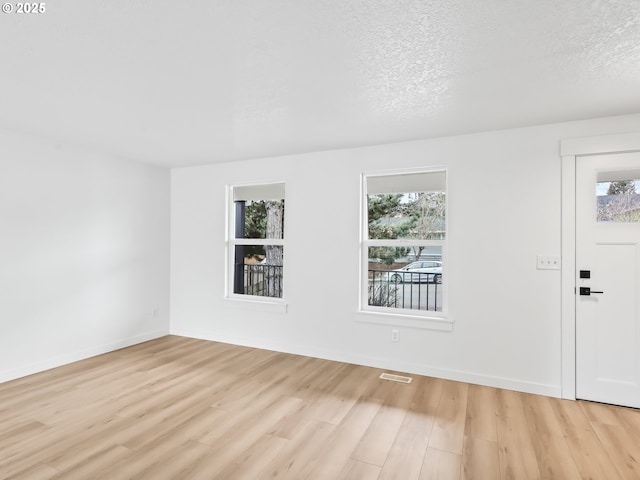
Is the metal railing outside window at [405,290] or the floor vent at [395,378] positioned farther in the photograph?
the metal railing outside window at [405,290]

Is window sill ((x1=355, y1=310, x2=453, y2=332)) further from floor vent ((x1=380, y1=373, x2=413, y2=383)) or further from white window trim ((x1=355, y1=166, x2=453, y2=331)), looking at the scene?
floor vent ((x1=380, y1=373, x2=413, y2=383))

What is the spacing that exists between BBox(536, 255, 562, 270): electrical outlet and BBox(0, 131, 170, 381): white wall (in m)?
4.57

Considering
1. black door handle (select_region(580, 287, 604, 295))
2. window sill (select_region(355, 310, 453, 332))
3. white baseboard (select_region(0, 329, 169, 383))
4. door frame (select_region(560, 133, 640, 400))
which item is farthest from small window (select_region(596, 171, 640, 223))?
white baseboard (select_region(0, 329, 169, 383))

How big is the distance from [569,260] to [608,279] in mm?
318

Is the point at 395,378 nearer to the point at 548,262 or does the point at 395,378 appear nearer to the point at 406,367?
the point at 406,367

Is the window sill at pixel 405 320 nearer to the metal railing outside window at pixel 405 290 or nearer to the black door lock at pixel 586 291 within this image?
the metal railing outside window at pixel 405 290

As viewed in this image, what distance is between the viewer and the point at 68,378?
133 inches

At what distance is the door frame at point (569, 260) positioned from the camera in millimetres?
2992

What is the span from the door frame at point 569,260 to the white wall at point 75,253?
4.74 m

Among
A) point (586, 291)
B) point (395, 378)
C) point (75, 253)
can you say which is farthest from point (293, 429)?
point (75, 253)

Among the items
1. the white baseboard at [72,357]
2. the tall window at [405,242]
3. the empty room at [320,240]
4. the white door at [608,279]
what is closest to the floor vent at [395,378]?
the empty room at [320,240]

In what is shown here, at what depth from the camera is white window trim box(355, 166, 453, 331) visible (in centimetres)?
351

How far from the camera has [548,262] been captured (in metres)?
3.11

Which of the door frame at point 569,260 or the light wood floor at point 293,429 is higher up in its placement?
the door frame at point 569,260
